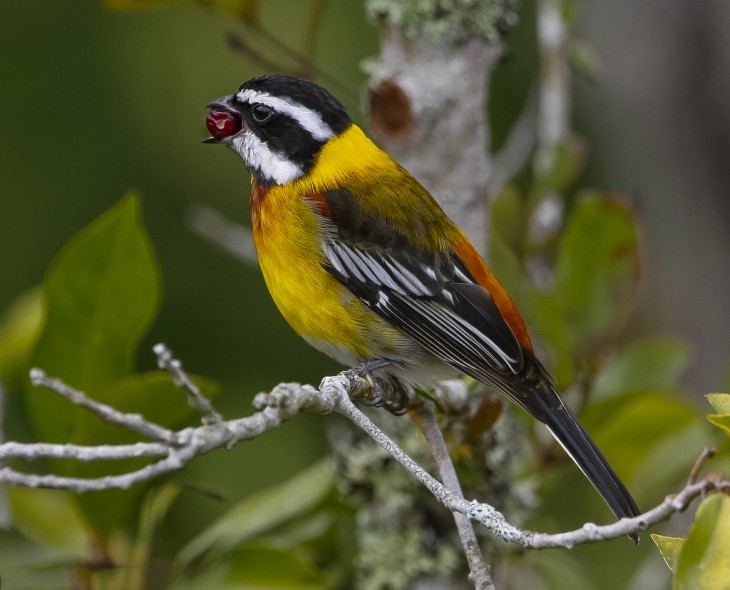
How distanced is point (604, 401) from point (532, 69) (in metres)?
3.68

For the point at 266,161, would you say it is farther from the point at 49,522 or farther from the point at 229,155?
the point at 229,155

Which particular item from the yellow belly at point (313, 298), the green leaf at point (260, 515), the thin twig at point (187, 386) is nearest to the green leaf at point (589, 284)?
the yellow belly at point (313, 298)

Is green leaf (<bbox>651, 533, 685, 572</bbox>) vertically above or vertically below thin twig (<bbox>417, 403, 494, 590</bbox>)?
below

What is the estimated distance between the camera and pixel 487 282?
339 cm

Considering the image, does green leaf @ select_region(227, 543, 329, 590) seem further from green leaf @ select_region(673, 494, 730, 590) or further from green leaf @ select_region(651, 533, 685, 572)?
green leaf @ select_region(673, 494, 730, 590)

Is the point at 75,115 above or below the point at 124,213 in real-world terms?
above

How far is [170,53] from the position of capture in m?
6.73

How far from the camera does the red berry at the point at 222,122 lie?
3.53 metres

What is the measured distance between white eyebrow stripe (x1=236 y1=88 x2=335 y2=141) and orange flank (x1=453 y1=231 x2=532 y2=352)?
576 millimetres

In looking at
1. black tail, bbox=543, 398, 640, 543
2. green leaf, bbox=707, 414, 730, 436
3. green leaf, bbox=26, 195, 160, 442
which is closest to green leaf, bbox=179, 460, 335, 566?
green leaf, bbox=26, 195, 160, 442

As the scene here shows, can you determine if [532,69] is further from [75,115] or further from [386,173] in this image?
[386,173]

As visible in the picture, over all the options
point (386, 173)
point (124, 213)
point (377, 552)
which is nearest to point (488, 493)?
point (377, 552)

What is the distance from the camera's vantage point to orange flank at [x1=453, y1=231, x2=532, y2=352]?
336 cm

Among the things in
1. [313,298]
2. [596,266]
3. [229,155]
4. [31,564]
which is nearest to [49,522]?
[31,564]
